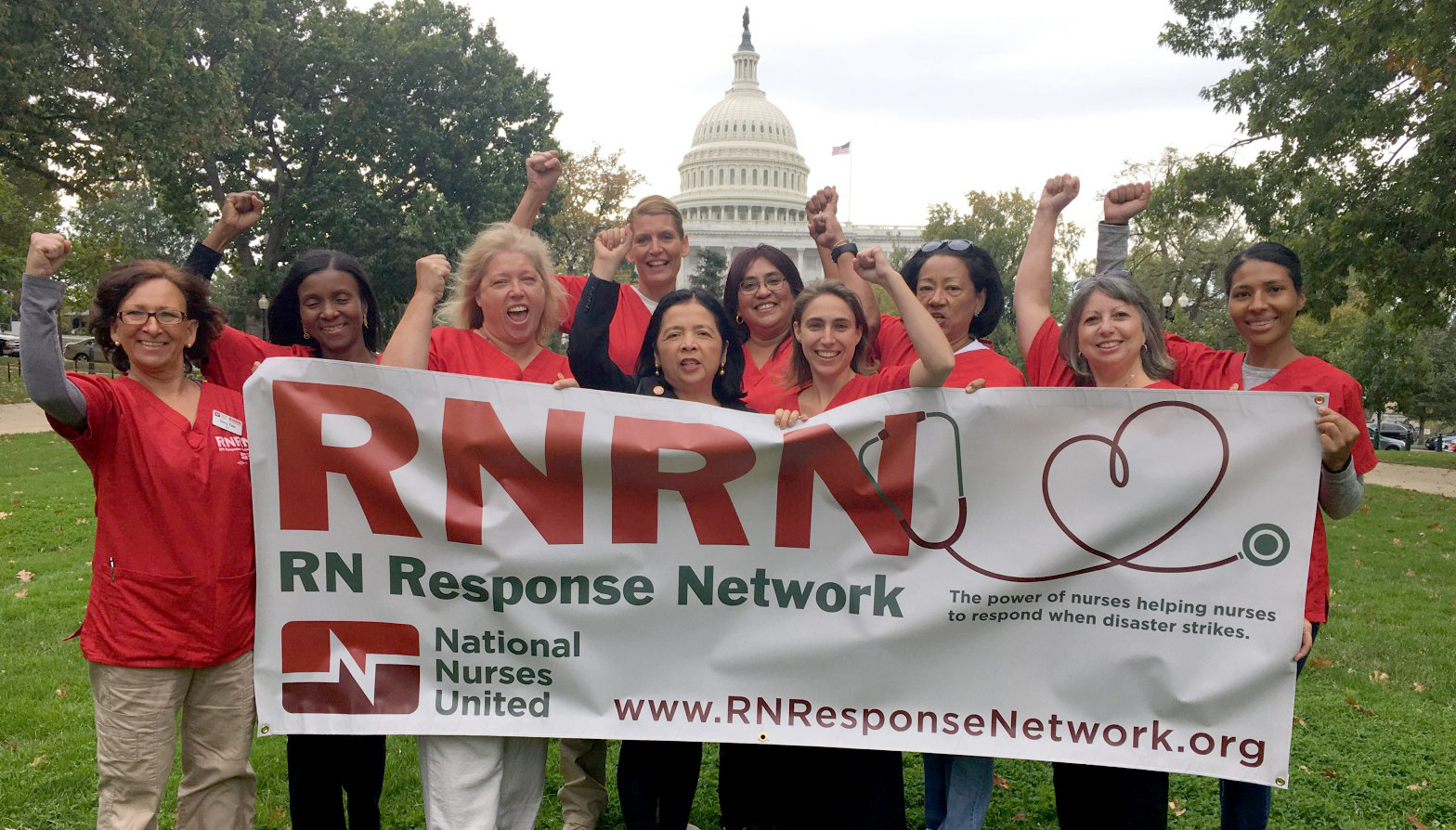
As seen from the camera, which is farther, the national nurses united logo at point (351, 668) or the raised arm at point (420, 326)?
the raised arm at point (420, 326)

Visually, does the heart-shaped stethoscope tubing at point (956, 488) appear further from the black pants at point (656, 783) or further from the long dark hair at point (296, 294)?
the long dark hair at point (296, 294)

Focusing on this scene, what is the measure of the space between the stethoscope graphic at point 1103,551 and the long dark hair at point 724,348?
62 cm

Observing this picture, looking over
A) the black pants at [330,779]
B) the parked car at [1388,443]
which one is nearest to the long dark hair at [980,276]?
the black pants at [330,779]

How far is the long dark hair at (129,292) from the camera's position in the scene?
3199mm

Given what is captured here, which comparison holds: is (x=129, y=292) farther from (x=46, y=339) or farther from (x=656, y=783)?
(x=656, y=783)

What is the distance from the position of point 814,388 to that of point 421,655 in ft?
5.55

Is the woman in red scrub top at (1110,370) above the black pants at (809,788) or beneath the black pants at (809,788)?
above

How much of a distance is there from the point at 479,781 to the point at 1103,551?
7.23ft

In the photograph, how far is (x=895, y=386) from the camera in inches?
145

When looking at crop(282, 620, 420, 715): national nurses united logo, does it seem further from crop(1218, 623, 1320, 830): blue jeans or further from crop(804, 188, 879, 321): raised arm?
crop(1218, 623, 1320, 830): blue jeans

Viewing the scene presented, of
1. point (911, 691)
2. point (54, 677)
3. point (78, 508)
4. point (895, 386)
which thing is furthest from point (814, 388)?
point (78, 508)

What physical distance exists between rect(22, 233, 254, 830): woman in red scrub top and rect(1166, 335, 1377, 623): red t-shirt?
3.31 metres

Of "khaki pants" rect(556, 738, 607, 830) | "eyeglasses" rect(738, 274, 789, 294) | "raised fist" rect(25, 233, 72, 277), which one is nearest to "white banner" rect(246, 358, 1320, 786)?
"raised fist" rect(25, 233, 72, 277)

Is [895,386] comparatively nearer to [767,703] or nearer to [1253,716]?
[767,703]
